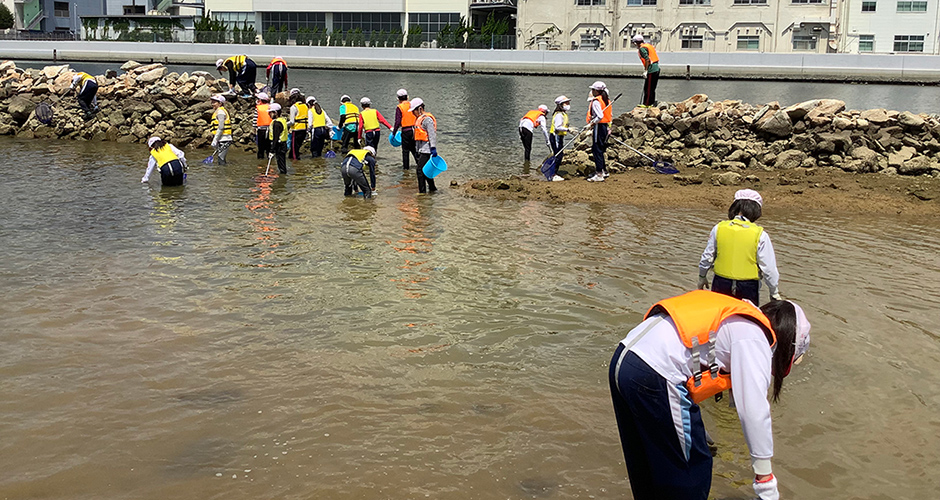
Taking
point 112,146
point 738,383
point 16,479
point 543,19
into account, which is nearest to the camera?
point 738,383

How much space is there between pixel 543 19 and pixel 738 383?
76901mm

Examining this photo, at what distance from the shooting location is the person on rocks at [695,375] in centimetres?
354

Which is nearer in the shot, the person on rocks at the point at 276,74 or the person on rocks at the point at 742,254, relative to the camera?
the person on rocks at the point at 742,254

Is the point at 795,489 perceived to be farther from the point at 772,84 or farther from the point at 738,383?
the point at 772,84

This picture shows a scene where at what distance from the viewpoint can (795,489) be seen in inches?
213

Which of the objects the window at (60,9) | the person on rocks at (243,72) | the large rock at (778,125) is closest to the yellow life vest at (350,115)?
the person on rocks at (243,72)

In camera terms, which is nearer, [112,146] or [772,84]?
[112,146]

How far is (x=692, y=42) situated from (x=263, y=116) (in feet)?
198

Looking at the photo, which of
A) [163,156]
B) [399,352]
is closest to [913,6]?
[163,156]

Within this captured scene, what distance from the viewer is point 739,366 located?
139 inches

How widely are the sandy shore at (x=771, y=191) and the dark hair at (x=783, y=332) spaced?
11698mm

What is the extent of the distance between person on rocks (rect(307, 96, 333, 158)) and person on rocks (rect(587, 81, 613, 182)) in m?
8.07

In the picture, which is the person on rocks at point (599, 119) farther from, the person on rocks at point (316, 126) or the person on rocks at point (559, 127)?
the person on rocks at point (316, 126)

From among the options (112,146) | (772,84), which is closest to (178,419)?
(112,146)
